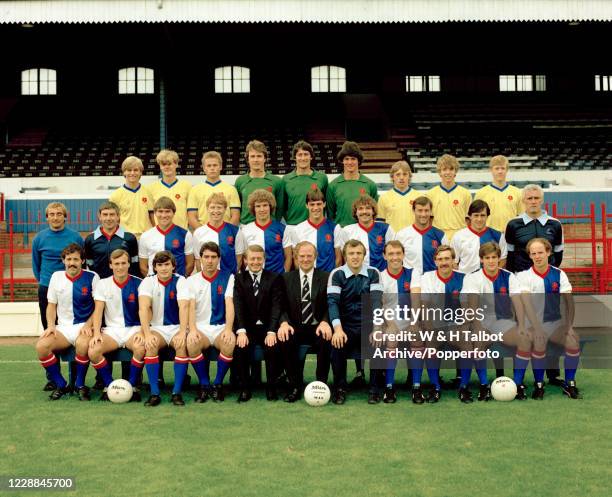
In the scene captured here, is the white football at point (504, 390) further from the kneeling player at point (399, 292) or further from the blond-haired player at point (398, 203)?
the blond-haired player at point (398, 203)

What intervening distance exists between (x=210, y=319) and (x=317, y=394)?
1.07 m

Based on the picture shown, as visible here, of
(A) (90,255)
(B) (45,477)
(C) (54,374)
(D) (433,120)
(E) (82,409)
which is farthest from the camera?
(D) (433,120)

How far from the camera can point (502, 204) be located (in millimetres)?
7867

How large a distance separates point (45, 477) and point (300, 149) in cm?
386

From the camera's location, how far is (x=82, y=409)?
637 centimetres

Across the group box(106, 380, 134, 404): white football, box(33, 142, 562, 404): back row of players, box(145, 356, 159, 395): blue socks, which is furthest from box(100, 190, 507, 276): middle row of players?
box(106, 380, 134, 404): white football

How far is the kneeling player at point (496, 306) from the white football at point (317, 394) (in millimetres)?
1173

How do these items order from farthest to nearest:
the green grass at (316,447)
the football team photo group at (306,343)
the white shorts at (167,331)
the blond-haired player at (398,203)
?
the blond-haired player at (398,203) → the white shorts at (167,331) → the football team photo group at (306,343) → the green grass at (316,447)

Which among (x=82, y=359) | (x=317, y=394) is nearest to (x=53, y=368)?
(x=82, y=359)

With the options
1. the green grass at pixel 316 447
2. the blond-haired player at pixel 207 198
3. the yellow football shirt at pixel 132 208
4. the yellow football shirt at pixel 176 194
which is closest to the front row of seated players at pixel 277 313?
the green grass at pixel 316 447

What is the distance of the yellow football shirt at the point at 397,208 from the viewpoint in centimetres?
777

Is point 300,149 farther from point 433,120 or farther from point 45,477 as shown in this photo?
point 433,120

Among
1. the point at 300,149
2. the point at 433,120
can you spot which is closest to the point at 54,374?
the point at 300,149

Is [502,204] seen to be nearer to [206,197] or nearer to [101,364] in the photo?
[206,197]
